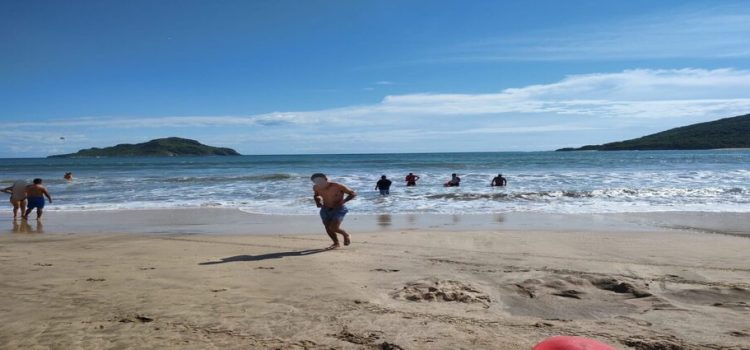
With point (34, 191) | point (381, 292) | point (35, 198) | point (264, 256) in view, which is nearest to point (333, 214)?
point (264, 256)

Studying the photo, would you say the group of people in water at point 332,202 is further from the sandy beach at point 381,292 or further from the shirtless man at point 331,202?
the sandy beach at point 381,292

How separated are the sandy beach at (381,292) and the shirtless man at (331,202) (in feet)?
1.40

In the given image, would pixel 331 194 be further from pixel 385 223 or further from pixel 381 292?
pixel 381 292

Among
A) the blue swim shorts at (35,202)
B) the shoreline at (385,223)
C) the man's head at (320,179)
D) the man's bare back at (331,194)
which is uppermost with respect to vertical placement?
the man's head at (320,179)

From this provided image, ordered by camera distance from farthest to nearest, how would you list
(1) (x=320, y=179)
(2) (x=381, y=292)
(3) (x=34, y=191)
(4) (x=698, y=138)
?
(4) (x=698, y=138), (3) (x=34, y=191), (1) (x=320, y=179), (2) (x=381, y=292)

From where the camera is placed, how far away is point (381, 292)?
578 cm

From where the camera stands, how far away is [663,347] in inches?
163

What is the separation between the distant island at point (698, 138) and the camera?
372 feet

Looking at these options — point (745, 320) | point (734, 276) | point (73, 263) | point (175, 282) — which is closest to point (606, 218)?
point (734, 276)

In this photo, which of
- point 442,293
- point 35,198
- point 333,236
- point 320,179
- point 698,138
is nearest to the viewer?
point 442,293

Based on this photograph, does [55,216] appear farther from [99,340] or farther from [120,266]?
[99,340]

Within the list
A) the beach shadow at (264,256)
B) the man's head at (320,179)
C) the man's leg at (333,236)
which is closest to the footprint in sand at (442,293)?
the beach shadow at (264,256)

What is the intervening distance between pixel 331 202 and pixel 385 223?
3598 mm

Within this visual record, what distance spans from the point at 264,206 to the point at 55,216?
5.98 metres
